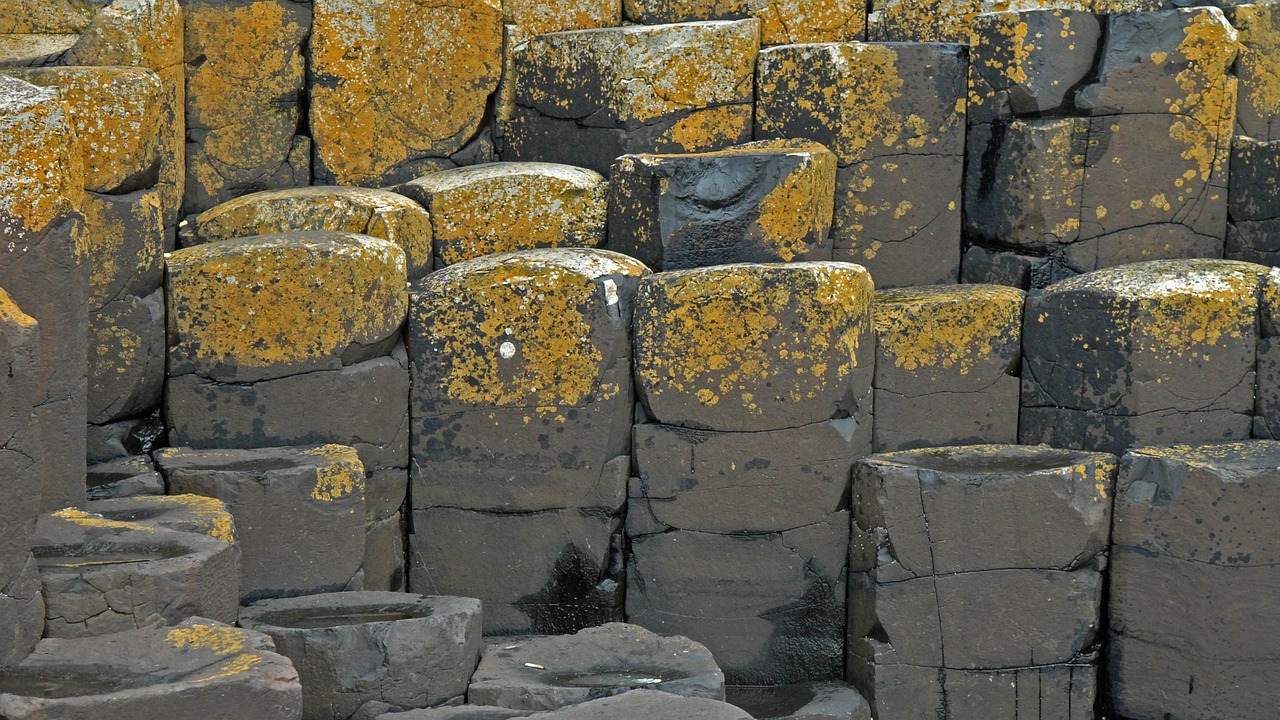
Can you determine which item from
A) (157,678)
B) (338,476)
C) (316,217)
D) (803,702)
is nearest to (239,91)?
(316,217)

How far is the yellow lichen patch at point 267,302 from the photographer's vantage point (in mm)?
5523

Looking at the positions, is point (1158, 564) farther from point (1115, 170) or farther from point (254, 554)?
point (254, 554)

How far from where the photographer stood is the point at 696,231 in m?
6.06

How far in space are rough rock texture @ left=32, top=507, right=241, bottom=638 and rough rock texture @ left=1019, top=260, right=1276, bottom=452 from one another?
348 centimetres

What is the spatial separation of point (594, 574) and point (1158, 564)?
2.26 m

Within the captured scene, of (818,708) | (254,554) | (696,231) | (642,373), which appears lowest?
(818,708)

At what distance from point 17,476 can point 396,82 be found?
3.41 meters

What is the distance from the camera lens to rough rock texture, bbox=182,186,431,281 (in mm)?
6051

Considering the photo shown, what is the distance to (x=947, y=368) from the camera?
6156 millimetres

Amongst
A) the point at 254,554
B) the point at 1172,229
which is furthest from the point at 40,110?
the point at 1172,229

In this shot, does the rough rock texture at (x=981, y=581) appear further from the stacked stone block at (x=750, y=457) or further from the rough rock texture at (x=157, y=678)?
the rough rock texture at (x=157, y=678)

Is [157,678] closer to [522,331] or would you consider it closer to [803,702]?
[522,331]

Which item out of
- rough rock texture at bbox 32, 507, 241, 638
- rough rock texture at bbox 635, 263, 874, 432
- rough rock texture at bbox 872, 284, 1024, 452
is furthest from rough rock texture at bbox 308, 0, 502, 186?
rough rock texture at bbox 32, 507, 241, 638

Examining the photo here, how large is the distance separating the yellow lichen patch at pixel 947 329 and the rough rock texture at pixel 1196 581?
2.45 feet
